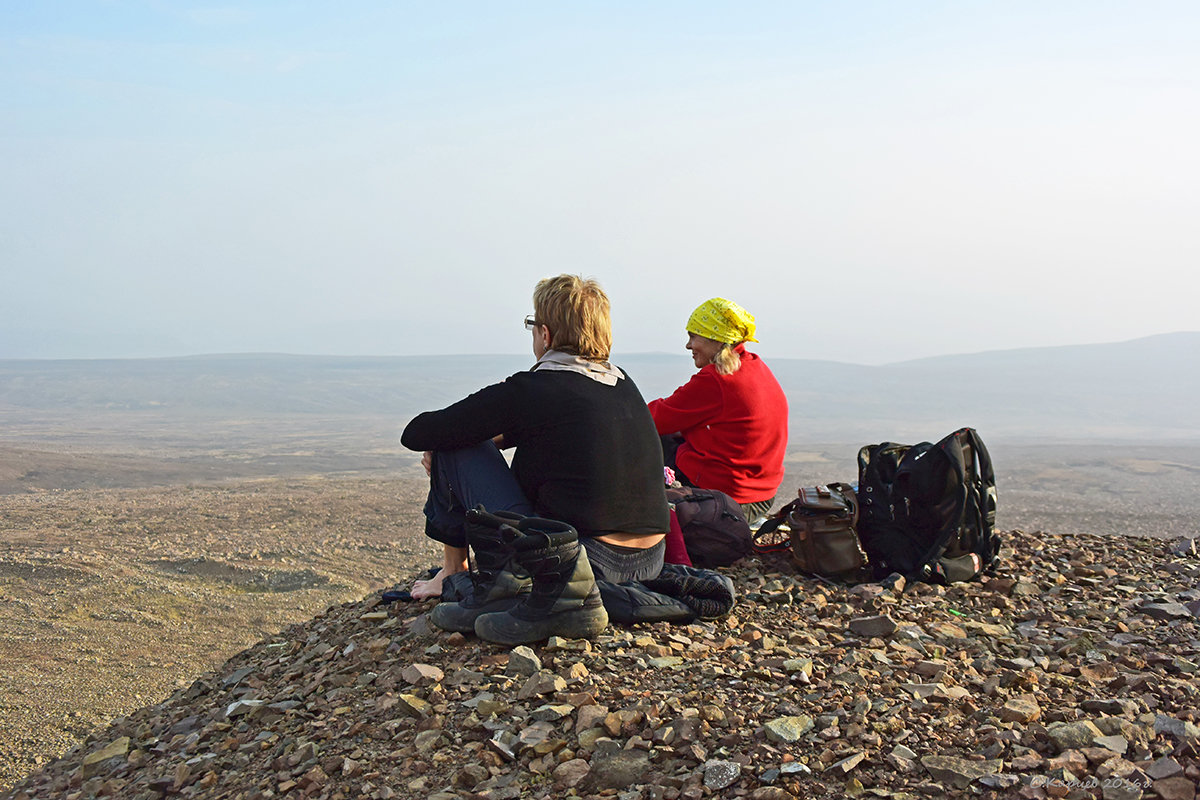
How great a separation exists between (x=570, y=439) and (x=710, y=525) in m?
1.60

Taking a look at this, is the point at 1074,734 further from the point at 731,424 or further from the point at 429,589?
the point at 429,589

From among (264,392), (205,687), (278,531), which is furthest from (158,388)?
(205,687)

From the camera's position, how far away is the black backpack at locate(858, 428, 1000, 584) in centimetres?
548

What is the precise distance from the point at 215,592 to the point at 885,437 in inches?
3174

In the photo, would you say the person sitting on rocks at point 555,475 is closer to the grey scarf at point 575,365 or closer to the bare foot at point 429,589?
the grey scarf at point 575,365

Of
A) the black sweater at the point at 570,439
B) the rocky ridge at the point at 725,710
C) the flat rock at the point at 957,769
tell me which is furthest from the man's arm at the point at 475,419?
the flat rock at the point at 957,769

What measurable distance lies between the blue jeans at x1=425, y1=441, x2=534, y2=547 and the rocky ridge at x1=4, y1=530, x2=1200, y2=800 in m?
0.55

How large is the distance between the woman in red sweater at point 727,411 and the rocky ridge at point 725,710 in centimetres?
83

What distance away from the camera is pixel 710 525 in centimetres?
564

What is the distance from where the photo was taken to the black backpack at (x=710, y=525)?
18.3 feet

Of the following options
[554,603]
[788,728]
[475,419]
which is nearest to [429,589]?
[554,603]

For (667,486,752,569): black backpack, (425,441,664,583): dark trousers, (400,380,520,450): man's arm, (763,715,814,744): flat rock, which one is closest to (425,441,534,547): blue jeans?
(425,441,664,583): dark trousers

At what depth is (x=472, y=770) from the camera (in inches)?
136

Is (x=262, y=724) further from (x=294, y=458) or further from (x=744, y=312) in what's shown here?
(x=294, y=458)
